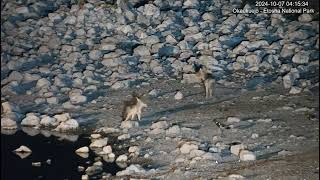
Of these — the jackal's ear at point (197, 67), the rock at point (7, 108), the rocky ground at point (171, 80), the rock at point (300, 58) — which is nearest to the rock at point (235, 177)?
the rocky ground at point (171, 80)

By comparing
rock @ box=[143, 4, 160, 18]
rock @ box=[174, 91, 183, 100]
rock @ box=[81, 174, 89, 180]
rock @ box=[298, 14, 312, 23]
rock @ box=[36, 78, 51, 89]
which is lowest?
rock @ box=[81, 174, 89, 180]

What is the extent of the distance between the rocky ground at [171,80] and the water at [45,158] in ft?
0.57

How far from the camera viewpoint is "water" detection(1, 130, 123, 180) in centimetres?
569

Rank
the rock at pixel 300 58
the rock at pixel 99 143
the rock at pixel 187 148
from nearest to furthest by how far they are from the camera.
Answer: the rock at pixel 187 148 < the rock at pixel 99 143 < the rock at pixel 300 58

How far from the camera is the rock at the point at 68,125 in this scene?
664cm

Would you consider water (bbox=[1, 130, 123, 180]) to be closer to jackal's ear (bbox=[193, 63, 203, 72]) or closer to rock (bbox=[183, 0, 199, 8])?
jackal's ear (bbox=[193, 63, 203, 72])

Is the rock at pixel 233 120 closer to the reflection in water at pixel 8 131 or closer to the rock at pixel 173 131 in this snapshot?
the rock at pixel 173 131

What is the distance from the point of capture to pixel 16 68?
26.9 ft

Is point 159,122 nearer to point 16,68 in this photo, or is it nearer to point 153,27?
point 16,68

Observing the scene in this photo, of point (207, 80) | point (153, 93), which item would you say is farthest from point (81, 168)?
point (207, 80)

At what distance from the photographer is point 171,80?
8.16 metres

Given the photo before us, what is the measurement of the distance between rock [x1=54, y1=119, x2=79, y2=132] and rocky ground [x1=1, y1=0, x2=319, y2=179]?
0.01m

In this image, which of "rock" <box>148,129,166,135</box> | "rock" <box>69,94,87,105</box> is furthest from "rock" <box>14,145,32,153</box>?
"rock" <box>148,129,166,135</box>

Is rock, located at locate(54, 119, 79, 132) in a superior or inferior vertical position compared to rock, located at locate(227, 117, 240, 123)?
superior
